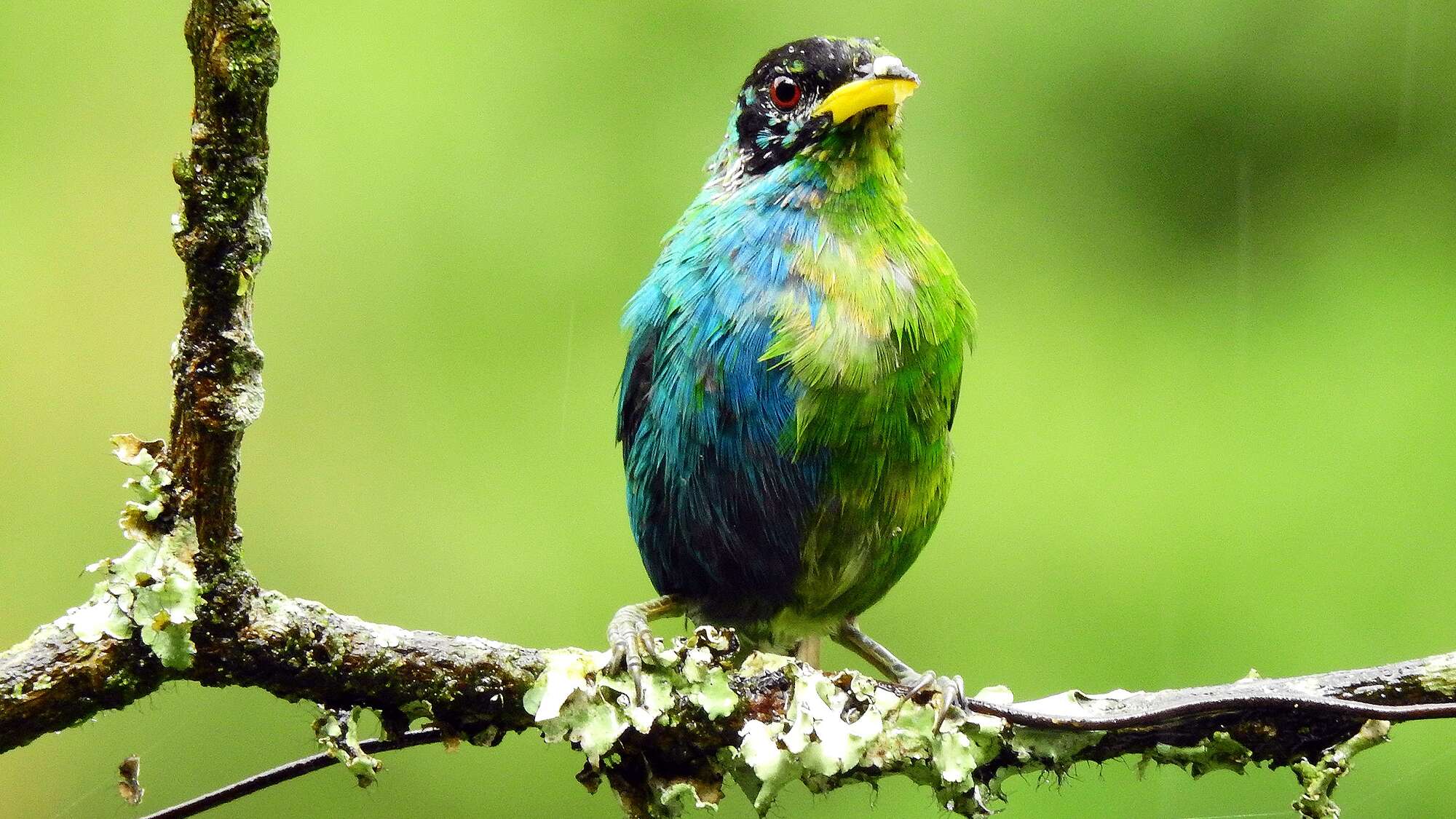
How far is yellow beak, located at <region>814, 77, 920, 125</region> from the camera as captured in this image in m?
2.96

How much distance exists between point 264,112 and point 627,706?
111cm

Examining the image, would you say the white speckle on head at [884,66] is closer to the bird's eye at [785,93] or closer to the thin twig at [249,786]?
→ the bird's eye at [785,93]

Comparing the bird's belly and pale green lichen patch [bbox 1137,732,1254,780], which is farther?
the bird's belly

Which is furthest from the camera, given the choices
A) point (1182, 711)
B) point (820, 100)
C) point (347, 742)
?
point (820, 100)

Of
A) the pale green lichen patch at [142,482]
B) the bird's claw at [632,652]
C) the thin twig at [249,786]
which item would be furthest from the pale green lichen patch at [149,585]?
the bird's claw at [632,652]

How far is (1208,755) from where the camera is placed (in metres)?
Answer: 2.35

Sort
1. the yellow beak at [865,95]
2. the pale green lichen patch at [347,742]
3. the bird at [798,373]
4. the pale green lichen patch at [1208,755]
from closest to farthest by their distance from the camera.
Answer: the pale green lichen patch at [347,742]
the pale green lichen patch at [1208,755]
the bird at [798,373]
the yellow beak at [865,95]

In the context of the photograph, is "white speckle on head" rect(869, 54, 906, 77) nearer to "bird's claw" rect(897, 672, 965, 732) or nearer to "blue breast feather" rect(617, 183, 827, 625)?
"blue breast feather" rect(617, 183, 827, 625)

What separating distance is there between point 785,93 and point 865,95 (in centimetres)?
26

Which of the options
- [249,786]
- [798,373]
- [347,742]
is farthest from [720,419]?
[249,786]

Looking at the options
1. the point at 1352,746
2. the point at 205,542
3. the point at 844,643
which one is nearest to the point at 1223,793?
the point at 844,643

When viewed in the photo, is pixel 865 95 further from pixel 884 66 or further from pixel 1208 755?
pixel 1208 755

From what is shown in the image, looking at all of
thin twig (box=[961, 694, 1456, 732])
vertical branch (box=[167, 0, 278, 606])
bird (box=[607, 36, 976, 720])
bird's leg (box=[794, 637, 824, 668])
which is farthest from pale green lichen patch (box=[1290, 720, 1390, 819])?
vertical branch (box=[167, 0, 278, 606])

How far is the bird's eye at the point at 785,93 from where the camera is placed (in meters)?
3.18
